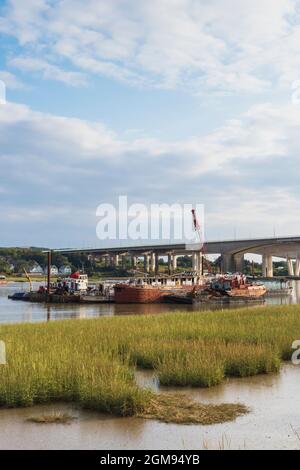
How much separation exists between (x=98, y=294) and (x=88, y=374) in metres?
65.5

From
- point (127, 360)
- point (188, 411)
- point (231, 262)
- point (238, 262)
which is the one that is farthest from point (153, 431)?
point (238, 262)

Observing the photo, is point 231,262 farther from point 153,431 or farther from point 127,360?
point 153,431

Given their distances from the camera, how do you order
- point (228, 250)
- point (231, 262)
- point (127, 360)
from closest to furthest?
point (127, 360)
point (228, 250)
point (231, 262)

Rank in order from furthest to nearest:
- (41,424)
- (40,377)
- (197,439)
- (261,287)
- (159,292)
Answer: (261,287) < (159,292) < (40,377) < (41,424) < (197,439)

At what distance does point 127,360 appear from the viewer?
1542cm

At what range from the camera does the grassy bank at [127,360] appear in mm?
11805

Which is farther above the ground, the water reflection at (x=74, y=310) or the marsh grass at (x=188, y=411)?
the marsh grass at (x=188, y=411)

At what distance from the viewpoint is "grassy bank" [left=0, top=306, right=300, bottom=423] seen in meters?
11.8

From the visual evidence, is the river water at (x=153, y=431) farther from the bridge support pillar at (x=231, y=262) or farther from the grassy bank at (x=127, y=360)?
the bridge support pillar at (x=231, y=262)

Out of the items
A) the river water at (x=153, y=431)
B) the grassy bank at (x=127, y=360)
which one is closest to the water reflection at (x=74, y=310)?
the grassy bank at (x=127, y=360)

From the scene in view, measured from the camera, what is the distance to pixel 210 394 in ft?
43.8
